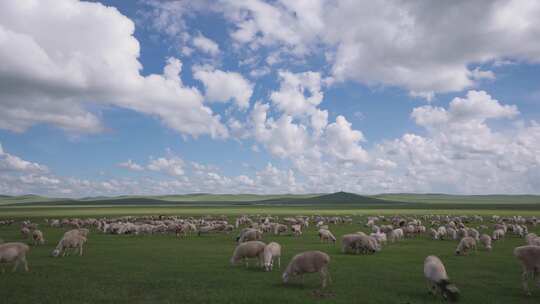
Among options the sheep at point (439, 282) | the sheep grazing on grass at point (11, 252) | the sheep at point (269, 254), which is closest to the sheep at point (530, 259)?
the sheep at point (439, 282)

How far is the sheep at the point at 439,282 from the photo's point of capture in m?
14.5

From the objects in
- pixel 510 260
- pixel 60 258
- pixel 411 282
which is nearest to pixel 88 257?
pixel 60 258

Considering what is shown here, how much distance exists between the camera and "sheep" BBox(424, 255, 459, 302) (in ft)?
47.7

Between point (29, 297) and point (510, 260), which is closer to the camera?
point (29, 297)

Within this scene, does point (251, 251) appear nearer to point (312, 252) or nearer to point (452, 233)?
point (312, 252)

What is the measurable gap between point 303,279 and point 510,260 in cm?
1655

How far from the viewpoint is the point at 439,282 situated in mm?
14977

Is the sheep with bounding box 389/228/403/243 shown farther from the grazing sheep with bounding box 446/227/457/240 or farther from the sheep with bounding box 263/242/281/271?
the sheep with bounding box 263/242/281/271

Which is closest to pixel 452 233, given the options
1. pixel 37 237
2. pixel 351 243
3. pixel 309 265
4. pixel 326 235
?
pixel 326 235

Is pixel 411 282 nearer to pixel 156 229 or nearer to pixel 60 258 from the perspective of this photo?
pixel 60 258

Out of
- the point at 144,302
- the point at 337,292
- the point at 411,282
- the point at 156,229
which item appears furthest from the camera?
the point at 156,229

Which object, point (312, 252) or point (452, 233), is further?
point (452, 233)

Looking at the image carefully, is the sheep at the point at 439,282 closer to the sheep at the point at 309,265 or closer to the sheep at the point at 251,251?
the sheep at the point at 309,265

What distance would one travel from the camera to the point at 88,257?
26.0m
